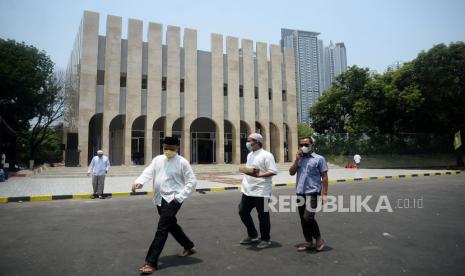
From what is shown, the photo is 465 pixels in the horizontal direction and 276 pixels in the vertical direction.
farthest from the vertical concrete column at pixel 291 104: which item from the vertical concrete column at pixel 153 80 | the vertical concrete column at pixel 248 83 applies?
the vertical concrete column at pixel 153 80

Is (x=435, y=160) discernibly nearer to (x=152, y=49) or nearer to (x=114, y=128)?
(x=152, y=49)

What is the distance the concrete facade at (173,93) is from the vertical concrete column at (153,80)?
0.09 m

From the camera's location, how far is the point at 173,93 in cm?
2867

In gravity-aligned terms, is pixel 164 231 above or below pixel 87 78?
below

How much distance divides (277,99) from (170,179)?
99.2 ft

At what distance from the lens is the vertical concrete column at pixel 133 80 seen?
1060 inches

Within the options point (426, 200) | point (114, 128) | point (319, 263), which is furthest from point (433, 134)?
point (319, 263)

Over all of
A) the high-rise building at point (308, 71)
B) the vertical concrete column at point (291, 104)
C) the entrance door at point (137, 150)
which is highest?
the high-rise building at point (308, 71)

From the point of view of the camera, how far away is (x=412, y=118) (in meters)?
31.7

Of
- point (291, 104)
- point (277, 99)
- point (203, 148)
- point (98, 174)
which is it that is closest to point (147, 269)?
point (98, 174)

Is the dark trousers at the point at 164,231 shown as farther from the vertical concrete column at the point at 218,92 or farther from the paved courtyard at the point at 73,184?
the vertical concrete column at the point at 218,92

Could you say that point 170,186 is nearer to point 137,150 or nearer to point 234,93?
point 137,150

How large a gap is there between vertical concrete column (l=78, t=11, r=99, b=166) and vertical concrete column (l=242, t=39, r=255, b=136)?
1395 centimetres

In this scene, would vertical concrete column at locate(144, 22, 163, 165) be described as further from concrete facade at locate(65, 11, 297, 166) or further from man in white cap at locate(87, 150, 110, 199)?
man in white cap at locate(87, 150, 110, 199)
